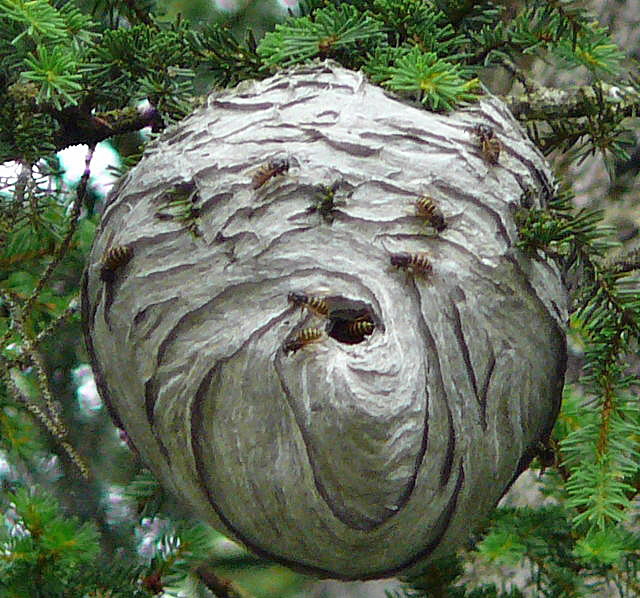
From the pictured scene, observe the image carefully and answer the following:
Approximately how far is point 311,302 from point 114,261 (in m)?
0.18

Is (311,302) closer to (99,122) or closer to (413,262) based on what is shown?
(413,262)

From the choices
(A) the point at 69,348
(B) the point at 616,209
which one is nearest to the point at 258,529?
(A) the point at 69,348

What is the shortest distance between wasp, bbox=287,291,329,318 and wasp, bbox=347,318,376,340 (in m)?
0.03

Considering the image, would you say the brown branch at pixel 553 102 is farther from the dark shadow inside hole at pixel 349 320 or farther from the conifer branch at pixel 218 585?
→ the conifer branch at pixel 218 585

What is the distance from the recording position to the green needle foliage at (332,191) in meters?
0.84

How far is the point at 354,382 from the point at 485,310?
142mm

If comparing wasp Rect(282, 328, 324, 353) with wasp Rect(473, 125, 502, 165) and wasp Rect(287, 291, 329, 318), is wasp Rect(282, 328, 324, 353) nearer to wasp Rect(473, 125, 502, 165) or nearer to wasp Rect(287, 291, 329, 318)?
wasp Rect(287, 291, 329, 318)

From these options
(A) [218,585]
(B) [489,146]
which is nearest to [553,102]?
(B) [489,146]

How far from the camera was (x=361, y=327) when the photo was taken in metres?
0.80

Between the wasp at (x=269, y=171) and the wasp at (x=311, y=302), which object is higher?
the wasp at (x=269, y=171)

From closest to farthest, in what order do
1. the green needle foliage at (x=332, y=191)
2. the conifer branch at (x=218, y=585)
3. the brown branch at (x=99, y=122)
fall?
the green needle foliage at (x=332, y=191) → the brown branch at (x=99, y=122) → the conifer branch at (x=218, y=585)

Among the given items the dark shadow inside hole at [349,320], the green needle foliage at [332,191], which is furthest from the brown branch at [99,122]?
the dark shadow inside hole at [349,320]

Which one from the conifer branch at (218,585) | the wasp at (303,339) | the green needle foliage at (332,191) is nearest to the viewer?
the wasp at (303,339)

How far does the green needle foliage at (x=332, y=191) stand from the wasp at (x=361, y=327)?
0.30 ft
